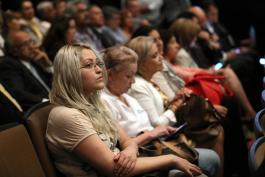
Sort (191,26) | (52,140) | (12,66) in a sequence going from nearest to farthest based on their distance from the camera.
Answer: (52,140) → (12,66) → (191,26)

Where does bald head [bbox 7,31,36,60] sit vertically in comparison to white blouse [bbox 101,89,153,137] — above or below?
above

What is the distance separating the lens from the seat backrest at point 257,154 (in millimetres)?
1637

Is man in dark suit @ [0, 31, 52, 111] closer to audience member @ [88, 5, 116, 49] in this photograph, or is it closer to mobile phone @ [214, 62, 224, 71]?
mobile phone @ [214, 62, 224, 71]

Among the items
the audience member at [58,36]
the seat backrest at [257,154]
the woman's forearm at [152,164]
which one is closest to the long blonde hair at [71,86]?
the woman's forearm at [152,164]

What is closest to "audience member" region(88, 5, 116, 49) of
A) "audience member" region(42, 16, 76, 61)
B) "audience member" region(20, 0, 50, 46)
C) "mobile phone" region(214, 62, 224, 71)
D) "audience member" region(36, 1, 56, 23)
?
"audience member" region(36, 1, 56, 23)

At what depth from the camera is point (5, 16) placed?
172 inches

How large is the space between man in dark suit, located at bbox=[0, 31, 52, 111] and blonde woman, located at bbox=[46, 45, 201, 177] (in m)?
1.06

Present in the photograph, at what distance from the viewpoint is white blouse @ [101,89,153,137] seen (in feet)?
8.23

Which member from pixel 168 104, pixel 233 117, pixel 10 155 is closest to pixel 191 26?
pixel 233 117

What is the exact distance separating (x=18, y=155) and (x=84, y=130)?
0.91ft

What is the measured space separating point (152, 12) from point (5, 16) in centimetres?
295

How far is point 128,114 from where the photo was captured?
256 cm

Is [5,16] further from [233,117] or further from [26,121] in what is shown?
[26,121]

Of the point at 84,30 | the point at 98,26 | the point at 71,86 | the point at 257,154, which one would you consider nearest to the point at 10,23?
the point at 84,30
